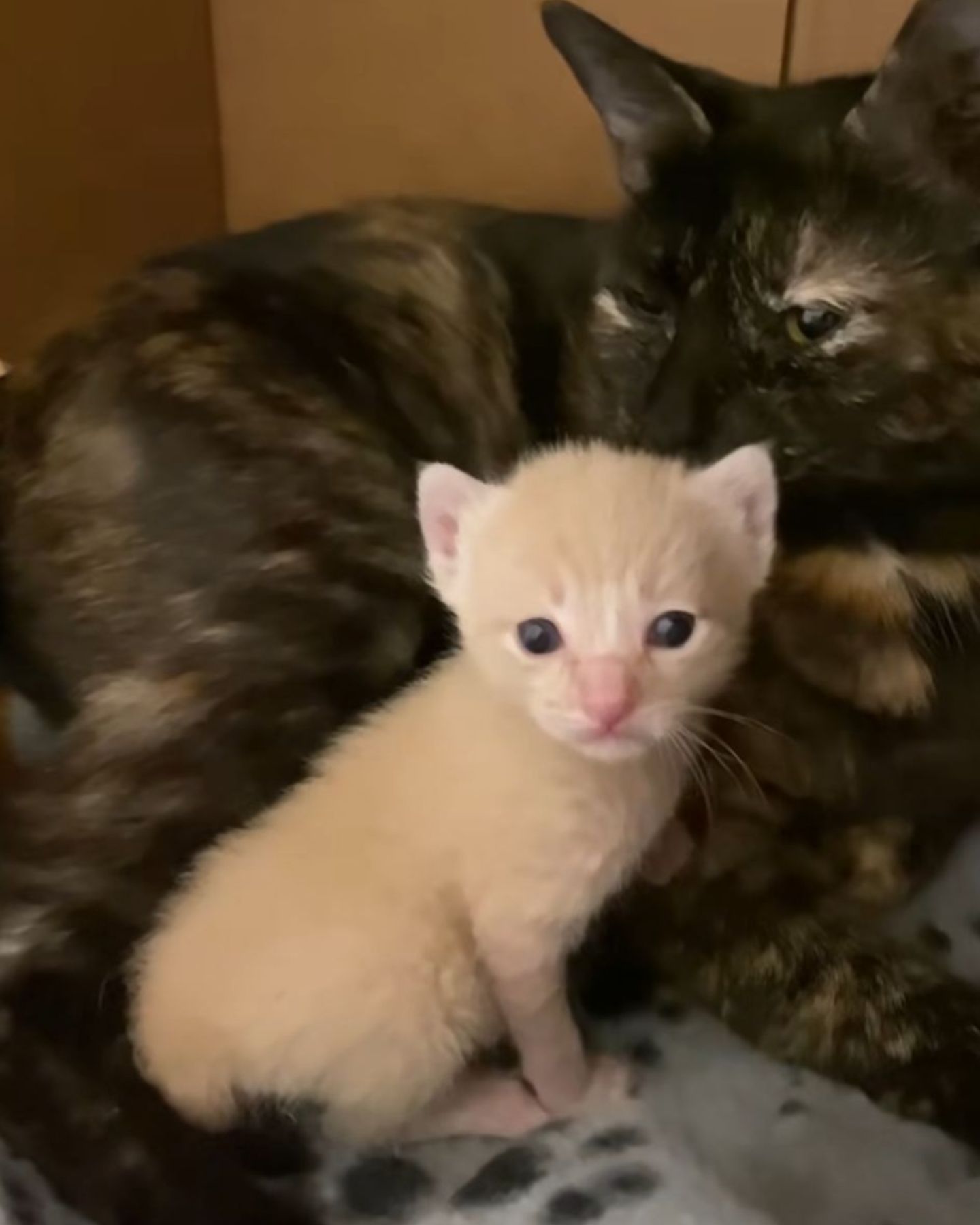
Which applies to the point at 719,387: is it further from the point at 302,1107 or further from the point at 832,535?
the point at 302,1107

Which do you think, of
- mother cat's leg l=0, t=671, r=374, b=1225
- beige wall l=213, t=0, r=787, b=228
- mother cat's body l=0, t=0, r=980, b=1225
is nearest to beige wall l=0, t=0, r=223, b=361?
beige wall l=213, t=0, r=787, b=228

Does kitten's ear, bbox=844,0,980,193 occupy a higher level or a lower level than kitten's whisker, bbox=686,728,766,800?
higher

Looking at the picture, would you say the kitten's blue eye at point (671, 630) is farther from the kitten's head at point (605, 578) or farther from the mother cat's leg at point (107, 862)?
the mother cat's leg at point (107, 862)

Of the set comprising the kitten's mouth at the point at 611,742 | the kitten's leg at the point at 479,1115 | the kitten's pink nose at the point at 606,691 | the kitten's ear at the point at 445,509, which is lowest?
the kitten's leg at the point at 479,1115

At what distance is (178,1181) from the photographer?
4.21 feet

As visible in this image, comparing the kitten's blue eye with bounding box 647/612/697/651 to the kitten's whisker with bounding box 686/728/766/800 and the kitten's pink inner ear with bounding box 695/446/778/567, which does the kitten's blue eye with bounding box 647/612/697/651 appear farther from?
the kitten's whisker with bounding box 686/728/766/800

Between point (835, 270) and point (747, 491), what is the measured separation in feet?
0.86

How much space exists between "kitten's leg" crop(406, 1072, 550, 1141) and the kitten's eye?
0.63 metres

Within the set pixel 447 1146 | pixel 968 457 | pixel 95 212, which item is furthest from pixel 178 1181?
pixel 95 212

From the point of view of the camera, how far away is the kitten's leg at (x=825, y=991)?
1407mm

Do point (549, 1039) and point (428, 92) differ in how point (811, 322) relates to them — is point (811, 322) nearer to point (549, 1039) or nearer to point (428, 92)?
point (549, 1039)

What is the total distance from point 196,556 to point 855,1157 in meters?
0.69

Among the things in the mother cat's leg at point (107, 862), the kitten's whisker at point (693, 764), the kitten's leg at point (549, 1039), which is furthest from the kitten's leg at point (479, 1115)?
the kitten's whisker at point (693, 764)

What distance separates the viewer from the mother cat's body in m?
1.37
